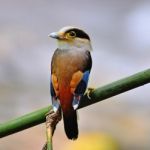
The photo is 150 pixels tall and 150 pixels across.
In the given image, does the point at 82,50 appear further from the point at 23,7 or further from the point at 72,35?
the point at 23,7

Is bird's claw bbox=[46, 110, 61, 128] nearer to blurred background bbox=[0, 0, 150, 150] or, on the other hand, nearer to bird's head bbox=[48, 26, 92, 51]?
bird's head bbox=[48, 26, 92, 51]

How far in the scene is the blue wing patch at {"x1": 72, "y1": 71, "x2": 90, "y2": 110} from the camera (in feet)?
1.61

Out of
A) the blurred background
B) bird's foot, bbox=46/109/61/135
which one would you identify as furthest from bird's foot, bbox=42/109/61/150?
the blurred background

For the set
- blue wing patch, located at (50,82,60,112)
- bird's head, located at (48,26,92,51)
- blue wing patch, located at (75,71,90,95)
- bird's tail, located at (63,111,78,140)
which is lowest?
bird's tail, located at (63,111,78,140)

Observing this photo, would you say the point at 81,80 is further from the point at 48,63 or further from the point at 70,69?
the point at 48,63

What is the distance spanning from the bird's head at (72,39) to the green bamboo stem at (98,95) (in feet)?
0.12

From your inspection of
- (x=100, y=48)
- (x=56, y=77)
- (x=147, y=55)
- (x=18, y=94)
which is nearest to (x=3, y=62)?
(x=18, y=94)

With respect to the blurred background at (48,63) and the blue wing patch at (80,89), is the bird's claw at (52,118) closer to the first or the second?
the blue wing patch at (80,89)

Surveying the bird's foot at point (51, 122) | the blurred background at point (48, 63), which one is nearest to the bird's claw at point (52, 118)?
the bird's foot at point (51, 122)

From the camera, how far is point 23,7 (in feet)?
18.5

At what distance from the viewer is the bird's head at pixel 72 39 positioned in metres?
0.51

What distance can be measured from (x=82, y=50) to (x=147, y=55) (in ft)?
13.9

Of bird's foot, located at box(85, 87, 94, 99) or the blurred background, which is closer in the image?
bird's foot, located at box(85, 87, 94, 99)

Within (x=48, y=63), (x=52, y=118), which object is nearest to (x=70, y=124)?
(x=52, y=118)
